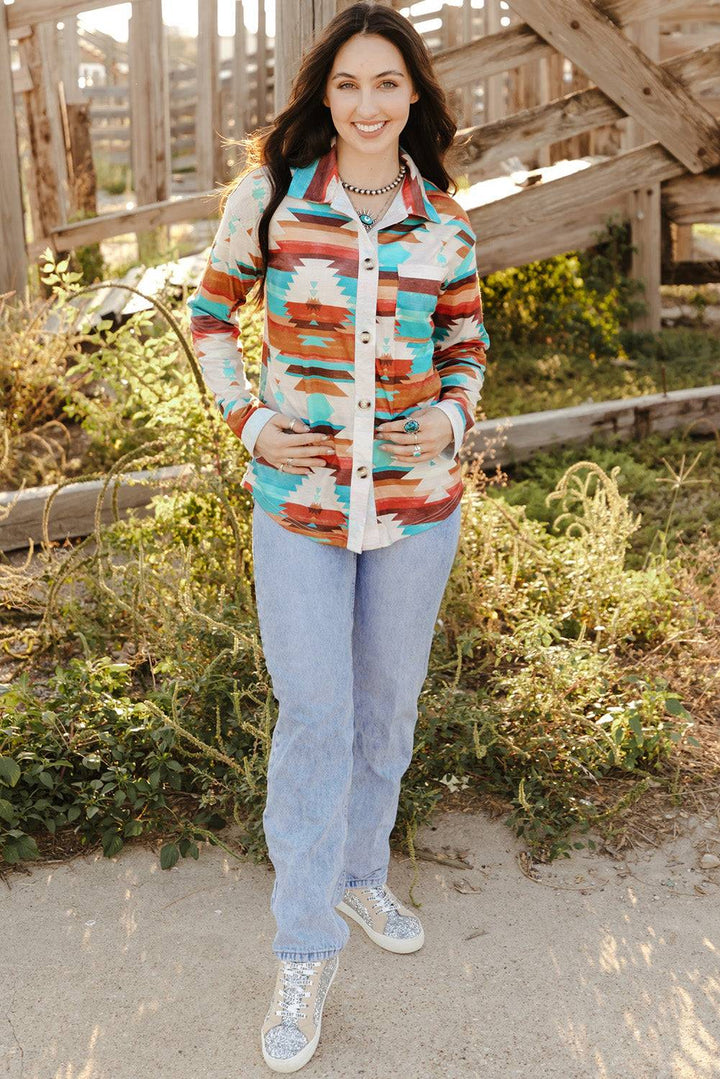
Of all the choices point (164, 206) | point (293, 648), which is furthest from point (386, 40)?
point (164, 206)

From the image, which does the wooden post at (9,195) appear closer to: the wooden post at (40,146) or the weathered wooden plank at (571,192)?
the wooden post at (40,146)

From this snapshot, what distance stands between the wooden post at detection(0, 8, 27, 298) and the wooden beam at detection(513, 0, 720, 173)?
2.77m

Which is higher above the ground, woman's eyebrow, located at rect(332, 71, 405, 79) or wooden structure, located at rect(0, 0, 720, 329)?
woman's eyebrow, located at rect(332, 71, 405, 79)

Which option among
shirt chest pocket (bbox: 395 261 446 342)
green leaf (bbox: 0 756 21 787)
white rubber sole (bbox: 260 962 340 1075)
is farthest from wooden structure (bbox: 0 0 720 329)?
white rubber sole (bbox: 260 962 340 1075)

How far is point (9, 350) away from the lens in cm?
528

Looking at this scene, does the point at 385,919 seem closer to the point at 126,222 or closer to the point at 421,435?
the point at 421,435

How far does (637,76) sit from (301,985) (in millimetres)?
4458

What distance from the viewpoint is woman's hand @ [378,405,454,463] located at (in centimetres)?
221

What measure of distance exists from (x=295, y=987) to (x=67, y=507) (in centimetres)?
272

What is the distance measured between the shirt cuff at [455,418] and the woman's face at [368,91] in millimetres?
505

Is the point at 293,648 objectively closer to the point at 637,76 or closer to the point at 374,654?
the point at 374,654

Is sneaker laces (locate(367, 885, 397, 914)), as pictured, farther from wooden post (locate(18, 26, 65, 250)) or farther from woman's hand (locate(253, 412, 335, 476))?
wooden post (locate(18, 26, 65, 250))

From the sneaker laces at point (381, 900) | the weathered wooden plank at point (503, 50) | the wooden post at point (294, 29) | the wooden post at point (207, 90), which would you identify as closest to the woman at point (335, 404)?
the sneaker laces at point (381, 900)

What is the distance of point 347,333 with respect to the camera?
7.22 ft
